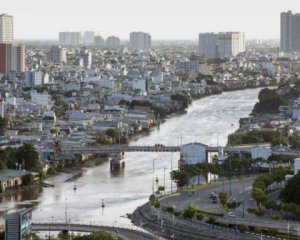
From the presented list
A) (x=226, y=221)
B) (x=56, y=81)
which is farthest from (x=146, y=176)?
(x=56, y=81)

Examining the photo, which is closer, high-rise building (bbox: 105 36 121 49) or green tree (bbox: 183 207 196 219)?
green tree (bbox: 183 207 196 219)

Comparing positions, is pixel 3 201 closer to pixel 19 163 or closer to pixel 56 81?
pixel 19 163

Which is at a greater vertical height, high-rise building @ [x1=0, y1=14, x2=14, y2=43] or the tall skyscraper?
high-rise building @ [x1=0, y1=14, x2=14, y2=43]

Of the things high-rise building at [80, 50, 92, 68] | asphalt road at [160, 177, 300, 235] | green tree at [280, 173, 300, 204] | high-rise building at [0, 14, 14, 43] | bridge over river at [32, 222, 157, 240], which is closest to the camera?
bridge over river at [32, 222, 157, 240]

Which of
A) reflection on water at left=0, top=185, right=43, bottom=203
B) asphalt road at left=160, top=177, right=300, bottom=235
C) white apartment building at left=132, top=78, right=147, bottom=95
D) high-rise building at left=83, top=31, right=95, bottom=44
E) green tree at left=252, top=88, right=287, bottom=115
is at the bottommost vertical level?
reflection on water at left=0, top=185, right=43, bottom=203

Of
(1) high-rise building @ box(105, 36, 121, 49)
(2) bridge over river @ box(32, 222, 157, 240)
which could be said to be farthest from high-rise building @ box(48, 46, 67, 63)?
(2) bridge over river @ box(32, 222, 157, 240)

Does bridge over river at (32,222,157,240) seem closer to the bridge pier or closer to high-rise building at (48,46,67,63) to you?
the bridge pier

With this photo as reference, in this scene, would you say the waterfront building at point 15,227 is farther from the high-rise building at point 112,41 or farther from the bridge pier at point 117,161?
the high-rise building at point 112,41
